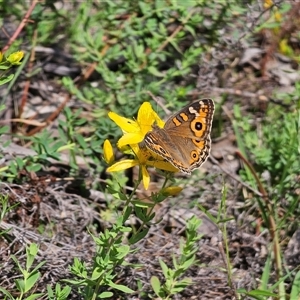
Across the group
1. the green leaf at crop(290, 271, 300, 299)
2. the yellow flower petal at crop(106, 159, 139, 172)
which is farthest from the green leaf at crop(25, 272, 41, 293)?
the green leaf at crop(290, 271, 300, 299)

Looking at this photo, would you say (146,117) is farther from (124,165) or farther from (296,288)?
(296,288)

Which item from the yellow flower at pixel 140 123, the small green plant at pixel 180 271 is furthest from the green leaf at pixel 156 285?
the yellow flower at pixel 140 123

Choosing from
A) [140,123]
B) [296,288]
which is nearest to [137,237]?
[140,123]

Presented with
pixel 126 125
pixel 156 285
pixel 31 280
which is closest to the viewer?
pixel 31 280

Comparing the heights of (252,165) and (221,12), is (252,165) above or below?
below

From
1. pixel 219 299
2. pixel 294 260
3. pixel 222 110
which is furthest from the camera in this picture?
pixel 222 110

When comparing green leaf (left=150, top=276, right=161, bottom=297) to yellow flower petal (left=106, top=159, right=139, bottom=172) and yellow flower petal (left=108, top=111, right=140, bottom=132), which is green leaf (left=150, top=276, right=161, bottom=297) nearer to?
yellow flower petal (left=106, top=159, right=139, bottom=172)

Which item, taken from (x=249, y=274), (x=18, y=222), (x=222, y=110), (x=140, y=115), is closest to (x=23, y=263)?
→ (x=18, y=222)

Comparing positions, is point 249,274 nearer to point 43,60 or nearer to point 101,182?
point 101,182
